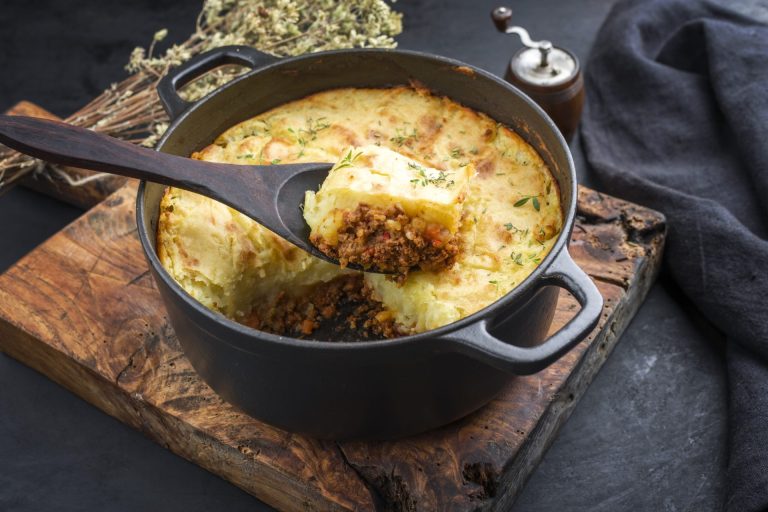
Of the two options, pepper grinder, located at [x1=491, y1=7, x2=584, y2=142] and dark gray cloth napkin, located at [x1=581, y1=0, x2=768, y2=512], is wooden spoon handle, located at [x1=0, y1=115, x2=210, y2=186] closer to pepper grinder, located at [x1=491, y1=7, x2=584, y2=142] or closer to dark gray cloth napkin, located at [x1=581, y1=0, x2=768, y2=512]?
pepper grinder, located at [x1=491, y1=7, x2=584, y2=142]

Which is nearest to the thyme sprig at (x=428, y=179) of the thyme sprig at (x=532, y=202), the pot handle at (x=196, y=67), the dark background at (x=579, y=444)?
the thyme sprig at (x=532, y=202)

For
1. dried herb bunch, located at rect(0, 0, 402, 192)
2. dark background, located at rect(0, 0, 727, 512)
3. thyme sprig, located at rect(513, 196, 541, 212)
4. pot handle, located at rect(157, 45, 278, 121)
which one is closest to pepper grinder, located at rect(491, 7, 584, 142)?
dark background, located at rect(0, 0, 727, 512)

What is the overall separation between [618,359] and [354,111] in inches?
57.8

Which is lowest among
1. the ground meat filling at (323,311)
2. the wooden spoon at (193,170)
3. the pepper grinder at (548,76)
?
the ground meat filling at (323,311)

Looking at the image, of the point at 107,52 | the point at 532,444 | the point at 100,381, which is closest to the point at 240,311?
the point at 100,381

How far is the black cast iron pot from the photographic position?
7.70ft

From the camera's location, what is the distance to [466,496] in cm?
276

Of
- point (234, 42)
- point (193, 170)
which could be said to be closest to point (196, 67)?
point (193, 170)

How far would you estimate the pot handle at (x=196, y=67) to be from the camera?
3.21 meters

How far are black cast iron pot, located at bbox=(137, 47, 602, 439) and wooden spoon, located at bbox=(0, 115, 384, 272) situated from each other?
0.14 meters

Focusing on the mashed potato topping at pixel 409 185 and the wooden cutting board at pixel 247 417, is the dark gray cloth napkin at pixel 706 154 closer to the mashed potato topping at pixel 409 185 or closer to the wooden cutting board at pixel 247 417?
the wooden cutting board at pixel 247 417

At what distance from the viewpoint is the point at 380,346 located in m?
2.33

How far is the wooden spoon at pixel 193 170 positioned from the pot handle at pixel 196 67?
46cm

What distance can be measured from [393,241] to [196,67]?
3.63ft
